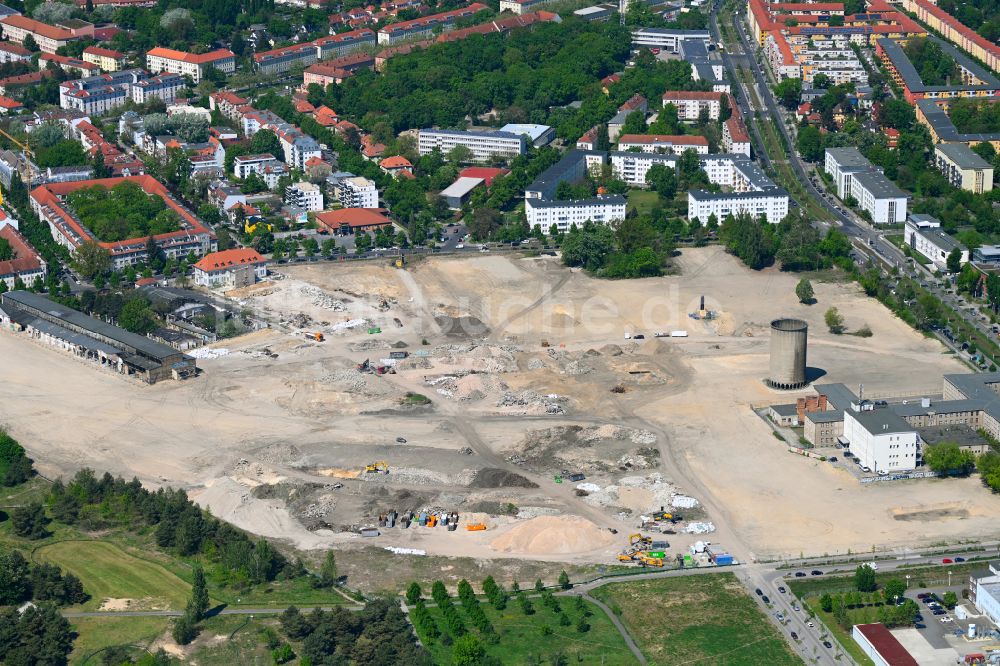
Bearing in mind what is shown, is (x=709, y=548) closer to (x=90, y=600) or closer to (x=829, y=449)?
(x=829, y=449)

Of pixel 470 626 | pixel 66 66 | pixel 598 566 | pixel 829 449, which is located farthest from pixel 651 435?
pixel 66 66

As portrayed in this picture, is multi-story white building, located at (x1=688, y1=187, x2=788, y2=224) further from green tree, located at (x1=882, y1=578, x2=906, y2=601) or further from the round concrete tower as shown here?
green tree, located at (x1=882, y1=578, x2=906, y2=601)

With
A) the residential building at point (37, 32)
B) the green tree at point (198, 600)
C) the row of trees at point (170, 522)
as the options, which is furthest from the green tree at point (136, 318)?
the residential building at point (37, 32)

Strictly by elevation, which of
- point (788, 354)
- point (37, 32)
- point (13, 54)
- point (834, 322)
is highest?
point (37, 32)

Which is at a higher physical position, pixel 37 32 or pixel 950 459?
pixel 37 32

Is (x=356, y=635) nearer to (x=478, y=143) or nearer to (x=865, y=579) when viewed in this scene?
(x=865, y=579)

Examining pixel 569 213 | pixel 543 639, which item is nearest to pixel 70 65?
pixel 569 213
